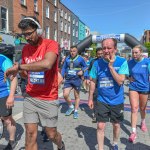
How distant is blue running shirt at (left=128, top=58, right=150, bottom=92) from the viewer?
16.8 ft

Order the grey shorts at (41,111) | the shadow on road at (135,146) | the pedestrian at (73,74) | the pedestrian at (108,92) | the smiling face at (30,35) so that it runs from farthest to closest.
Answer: the pedestrian at (73,74) → the shadow on road at (135,146) → the pedestrian at (108,92) → the grey shorts at (41,111) → the smiling face at (30,35)

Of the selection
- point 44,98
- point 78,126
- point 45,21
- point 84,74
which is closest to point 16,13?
point 45,21

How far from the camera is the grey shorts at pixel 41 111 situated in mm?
3432

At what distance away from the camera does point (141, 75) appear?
5.16 metres

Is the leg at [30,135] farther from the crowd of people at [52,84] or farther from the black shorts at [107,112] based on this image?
the black shorts at [107,112]

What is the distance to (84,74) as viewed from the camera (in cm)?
710

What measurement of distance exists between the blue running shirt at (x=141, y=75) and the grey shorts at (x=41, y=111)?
87.6 inches

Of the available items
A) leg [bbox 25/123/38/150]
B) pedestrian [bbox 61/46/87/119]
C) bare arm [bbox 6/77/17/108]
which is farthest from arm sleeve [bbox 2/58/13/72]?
pedestrian [bbox 61/46/87/119]

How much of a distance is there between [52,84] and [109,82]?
3.12ft

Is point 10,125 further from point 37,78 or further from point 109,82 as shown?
point 109,82

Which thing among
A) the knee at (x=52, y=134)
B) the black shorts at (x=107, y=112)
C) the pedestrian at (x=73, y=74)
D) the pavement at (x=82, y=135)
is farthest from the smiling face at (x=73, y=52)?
the knee at (x=52, y=134)

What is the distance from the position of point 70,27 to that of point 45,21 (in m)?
16.2

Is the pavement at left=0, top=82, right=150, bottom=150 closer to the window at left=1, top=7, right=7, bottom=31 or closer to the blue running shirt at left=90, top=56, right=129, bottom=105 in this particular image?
the blue running shirt at left=90, top=56, right=129, bottom=105

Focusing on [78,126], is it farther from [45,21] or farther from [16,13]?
[45,21]
